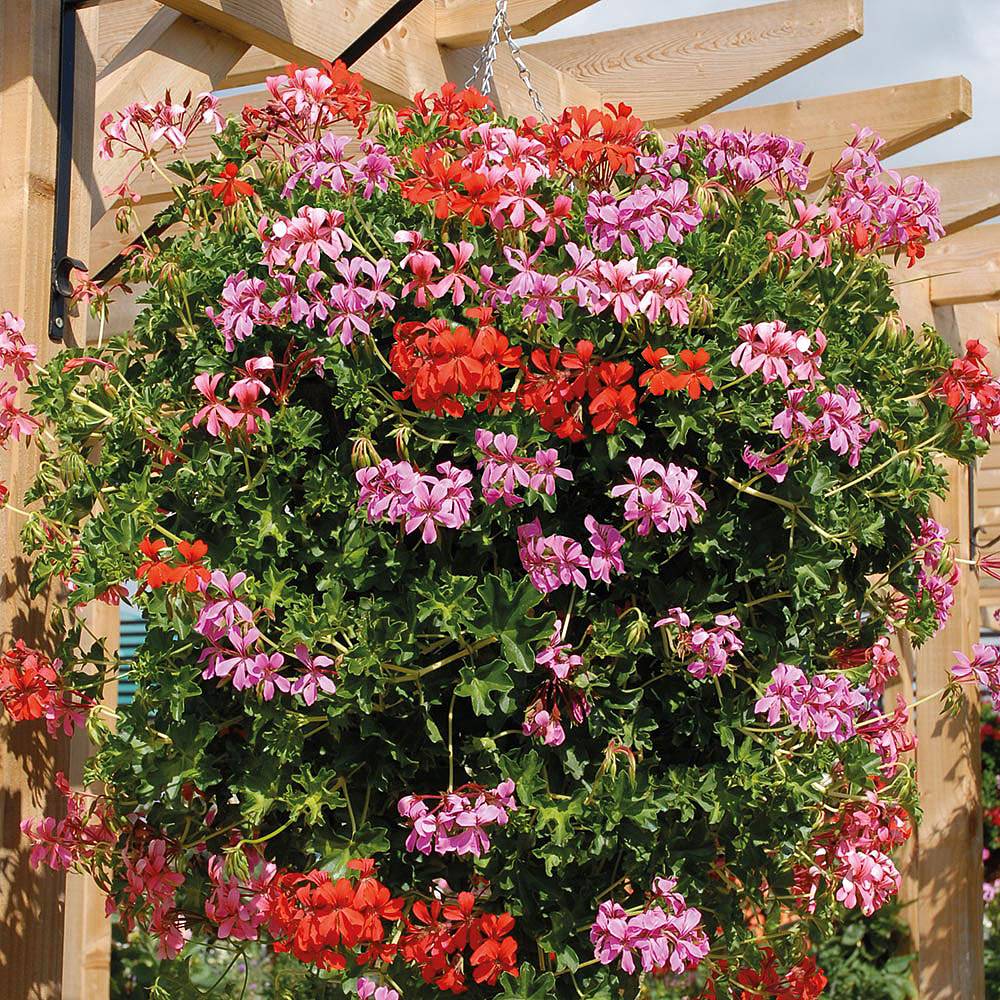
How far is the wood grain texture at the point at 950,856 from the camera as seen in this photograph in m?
4.05

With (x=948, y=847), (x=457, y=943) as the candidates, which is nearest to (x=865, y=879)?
(x=457, y=943)

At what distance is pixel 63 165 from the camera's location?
2002mm

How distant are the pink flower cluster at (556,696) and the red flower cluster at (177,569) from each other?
382 millimetres

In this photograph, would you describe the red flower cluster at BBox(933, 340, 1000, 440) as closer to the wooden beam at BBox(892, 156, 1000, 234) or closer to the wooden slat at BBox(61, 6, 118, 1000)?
the wooden slat at BBox(61, 6, 118, 1000)

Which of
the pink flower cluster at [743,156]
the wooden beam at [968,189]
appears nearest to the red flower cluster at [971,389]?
the pink flower cluster at [743,156]

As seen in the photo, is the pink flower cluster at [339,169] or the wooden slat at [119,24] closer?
the pink flower cluster at [339,169]

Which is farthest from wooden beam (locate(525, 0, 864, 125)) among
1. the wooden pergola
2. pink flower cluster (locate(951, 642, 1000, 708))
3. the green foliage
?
pink flower cluster (locate(951, 642, 1000, 708))

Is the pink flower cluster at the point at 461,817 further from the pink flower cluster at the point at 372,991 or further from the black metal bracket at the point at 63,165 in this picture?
the black metal bracket at the point at 63,165

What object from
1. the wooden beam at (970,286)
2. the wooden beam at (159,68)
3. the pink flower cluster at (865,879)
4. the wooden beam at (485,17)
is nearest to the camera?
the pink flower cluster at (865,879)

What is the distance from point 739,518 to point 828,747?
32 centimetres

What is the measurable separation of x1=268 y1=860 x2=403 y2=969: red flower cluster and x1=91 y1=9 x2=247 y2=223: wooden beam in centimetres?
111

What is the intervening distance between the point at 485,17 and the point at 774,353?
1511mm

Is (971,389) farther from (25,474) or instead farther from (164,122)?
(25,474)

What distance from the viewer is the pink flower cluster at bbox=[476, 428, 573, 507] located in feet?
4.99
